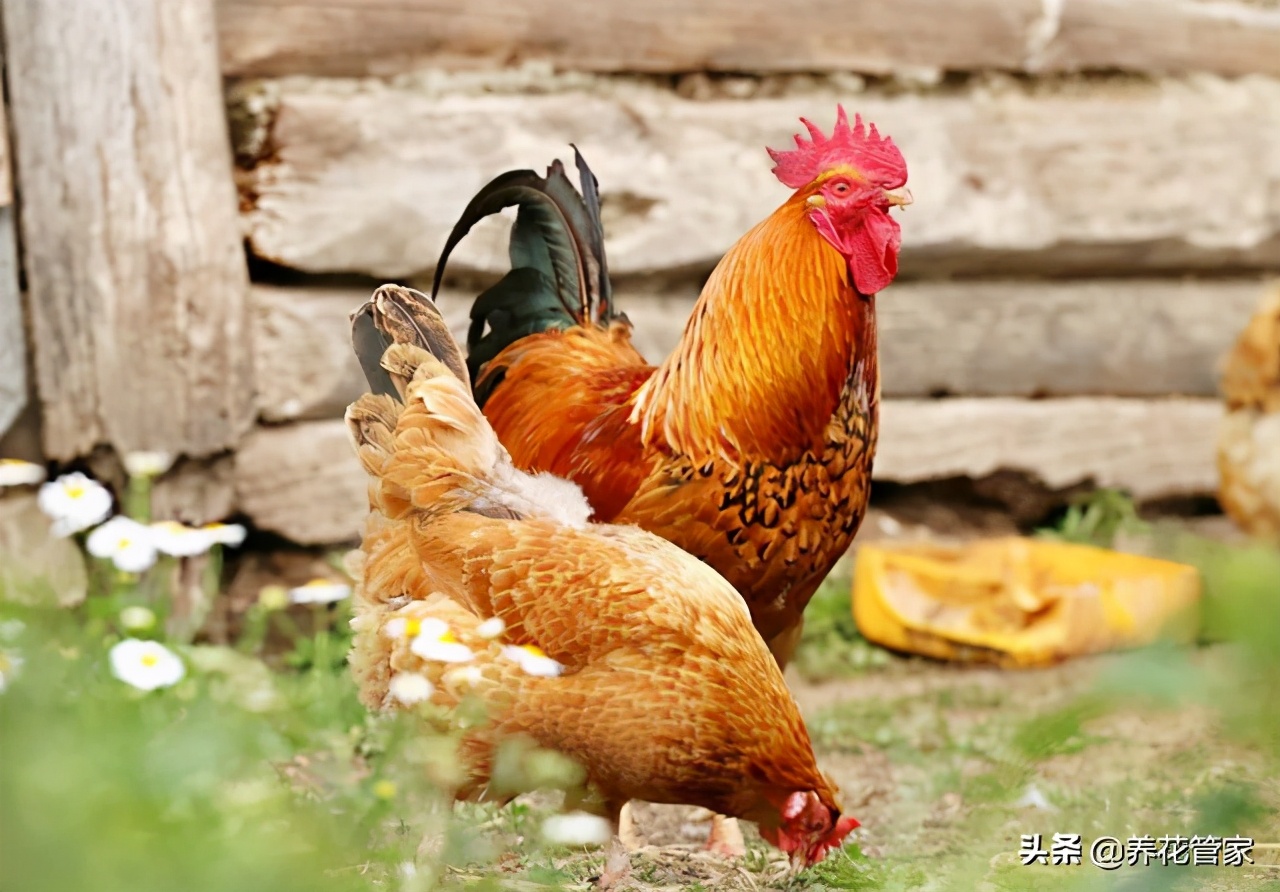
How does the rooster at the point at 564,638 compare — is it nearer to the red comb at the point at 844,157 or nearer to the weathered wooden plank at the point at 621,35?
the red comb at the point at 844,157

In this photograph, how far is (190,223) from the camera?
325 centimetres

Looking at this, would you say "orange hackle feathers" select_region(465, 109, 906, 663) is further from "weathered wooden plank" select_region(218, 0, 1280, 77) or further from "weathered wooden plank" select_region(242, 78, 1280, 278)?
"weathered wooden plank" select_region(218, 0, 1280, 77)

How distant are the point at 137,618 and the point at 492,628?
67cm

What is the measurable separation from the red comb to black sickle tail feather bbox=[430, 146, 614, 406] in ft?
1.69

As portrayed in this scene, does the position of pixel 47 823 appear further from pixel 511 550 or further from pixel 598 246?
pixel 598 246

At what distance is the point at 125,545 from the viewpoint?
7.76 feet

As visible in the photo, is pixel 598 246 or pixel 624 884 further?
pixel 598 246

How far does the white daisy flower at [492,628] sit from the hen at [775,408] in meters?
0.38

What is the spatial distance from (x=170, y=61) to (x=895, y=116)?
2.04 m

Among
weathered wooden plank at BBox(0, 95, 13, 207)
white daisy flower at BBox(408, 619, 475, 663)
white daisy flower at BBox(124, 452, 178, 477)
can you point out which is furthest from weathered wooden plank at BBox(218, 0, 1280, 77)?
white daisy flower at BBox(408, 619, 475, 663)

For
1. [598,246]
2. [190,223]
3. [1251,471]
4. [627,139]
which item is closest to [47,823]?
[598,246]

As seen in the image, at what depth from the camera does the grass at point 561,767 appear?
74 centimetres

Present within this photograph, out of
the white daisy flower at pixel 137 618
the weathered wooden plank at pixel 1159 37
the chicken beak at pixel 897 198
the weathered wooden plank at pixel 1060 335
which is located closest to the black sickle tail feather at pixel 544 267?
the chicken beak at pixel 897 198

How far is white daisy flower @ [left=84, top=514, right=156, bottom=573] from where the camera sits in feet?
7.61
